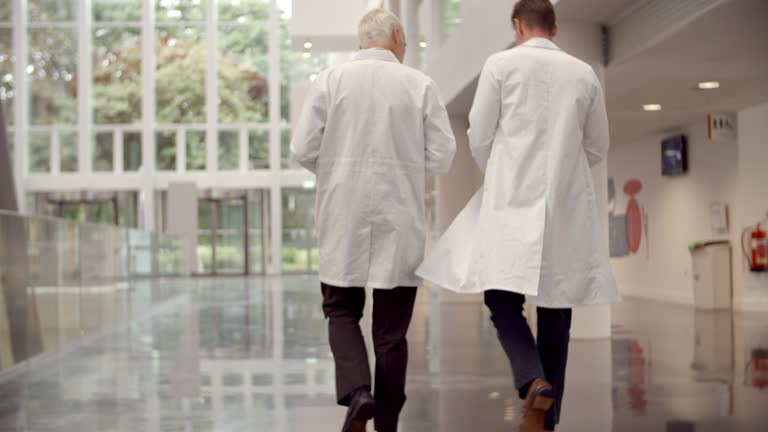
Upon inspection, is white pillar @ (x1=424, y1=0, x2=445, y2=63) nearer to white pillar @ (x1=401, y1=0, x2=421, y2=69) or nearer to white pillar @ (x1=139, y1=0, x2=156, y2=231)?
white pillar @ (x1=401, y1=0, x2=421, y2=69)

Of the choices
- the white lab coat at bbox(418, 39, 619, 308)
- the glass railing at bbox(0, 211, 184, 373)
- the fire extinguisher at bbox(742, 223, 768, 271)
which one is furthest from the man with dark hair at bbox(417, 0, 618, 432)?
the fire extinguisher at bbox(742, 223, 768, 271)

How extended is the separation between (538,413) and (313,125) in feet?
4.96

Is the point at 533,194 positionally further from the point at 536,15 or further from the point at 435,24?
the point at 435,24

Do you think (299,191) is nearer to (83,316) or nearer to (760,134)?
(760,134)

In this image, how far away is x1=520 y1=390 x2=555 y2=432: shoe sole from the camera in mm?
4387

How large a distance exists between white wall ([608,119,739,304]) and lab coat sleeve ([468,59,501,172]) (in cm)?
1208

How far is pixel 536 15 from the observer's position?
485cm

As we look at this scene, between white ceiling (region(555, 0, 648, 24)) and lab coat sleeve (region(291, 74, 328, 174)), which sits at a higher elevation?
white ceiling (region(555, 0, 648, 24))

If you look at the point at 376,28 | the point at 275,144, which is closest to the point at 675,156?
the point at 376,28

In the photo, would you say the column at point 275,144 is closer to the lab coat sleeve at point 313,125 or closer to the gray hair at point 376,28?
the gray hair at point 376,28

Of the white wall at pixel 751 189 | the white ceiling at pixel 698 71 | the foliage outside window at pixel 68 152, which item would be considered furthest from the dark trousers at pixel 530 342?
the foliage outside window at pixel 68 152

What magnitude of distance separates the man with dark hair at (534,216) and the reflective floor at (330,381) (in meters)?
0.62

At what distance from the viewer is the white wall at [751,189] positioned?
15125 mm

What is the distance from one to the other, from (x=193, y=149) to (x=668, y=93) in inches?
1156
